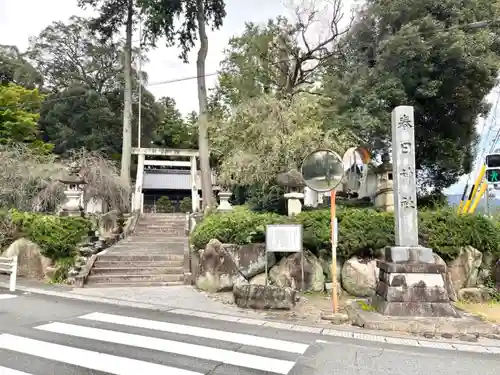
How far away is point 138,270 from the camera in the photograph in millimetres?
10711

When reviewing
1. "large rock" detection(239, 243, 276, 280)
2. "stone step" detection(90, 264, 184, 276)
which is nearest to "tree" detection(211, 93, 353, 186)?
"large rock" detection(239, 243, 276, 280)

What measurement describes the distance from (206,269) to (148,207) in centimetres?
2063

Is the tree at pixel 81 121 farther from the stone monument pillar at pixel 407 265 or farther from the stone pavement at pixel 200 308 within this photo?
the stone monument pillar at pixel 407 265

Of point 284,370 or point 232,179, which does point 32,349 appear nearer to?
point 284,370

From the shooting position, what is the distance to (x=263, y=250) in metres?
9.59

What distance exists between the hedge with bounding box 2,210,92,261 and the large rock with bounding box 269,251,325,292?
6470 millimetres

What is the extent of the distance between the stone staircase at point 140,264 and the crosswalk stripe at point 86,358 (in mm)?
4974

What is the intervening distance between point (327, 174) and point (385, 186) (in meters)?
7.30

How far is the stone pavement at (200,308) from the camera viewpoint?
5535 mm

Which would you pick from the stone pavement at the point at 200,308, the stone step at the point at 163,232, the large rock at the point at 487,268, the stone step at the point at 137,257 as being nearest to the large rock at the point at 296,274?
the stone pavement at the point at 200,308

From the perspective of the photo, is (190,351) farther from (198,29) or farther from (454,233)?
(198,29)

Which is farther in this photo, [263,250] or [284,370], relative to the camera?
[263,250]

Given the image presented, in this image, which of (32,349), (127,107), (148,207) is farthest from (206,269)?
(148,207)

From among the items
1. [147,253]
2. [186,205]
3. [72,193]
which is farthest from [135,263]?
[186,205]
